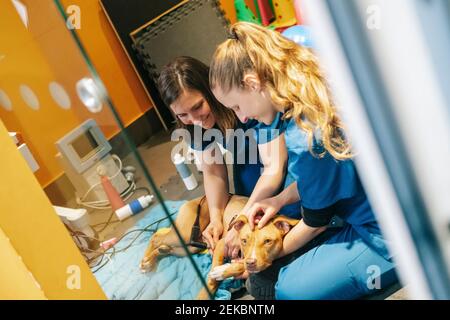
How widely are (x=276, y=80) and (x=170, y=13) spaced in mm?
1327

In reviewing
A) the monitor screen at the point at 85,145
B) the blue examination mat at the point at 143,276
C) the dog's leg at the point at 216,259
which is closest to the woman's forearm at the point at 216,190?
the dog's leg at the point at 216,259

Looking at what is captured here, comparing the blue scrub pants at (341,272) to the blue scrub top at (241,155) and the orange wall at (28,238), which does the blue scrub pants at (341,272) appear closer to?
the blue scrub top at (241,155)

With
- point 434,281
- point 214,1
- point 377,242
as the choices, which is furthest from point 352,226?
point 214,1

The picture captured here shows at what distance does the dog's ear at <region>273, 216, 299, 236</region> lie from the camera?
5.44 feet

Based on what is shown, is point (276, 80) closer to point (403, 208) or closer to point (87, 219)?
point (87, 219)

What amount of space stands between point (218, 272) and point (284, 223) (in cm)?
28

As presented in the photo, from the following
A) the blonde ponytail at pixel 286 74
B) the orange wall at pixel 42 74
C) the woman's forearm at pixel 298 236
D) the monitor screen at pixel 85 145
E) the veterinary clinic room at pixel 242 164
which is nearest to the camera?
the veterinary clinic room at pixel 242 164

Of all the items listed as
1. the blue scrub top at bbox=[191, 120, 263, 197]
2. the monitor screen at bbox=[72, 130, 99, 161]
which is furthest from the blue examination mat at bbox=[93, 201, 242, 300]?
the blue scrub top at bbox=[191, 120, 263, 197]

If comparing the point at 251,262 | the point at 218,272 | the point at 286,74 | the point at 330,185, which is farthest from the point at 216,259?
the point at 286,74

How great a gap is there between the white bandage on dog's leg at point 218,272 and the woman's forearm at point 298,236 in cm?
20

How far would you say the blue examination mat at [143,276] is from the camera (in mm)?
1051

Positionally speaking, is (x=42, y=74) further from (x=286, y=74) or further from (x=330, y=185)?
(x=330, y=185)

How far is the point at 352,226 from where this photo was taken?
5.14 ft

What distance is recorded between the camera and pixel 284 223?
1.66 meters
